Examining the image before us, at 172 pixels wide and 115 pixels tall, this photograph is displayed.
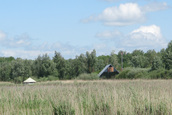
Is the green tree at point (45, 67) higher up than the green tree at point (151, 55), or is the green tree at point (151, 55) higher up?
the green tree at point (151, 55)

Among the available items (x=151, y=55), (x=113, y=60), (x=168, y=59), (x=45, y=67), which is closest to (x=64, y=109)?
(x=168, y=59)

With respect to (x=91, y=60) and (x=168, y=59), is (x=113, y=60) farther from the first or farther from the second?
(x=168, y=59)

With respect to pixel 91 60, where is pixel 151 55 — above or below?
above

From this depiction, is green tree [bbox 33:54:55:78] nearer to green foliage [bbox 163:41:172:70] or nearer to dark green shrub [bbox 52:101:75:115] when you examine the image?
green foliage [bbox 163:41:172:70]

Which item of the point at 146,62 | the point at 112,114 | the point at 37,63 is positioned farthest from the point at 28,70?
the point at 112,114

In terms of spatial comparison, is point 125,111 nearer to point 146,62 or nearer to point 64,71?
point 64,71

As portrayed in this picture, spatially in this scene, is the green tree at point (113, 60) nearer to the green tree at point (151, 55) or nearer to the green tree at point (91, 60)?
the green tree at point (91, 60)

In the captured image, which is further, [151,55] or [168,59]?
[151,55]

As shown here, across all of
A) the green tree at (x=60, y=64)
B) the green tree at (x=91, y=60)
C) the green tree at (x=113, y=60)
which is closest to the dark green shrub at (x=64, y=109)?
the green tree at (x=60, y=64)

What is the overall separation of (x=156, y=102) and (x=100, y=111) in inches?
71.7

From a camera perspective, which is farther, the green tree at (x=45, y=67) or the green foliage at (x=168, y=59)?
the green tree at (x=45, y=67)

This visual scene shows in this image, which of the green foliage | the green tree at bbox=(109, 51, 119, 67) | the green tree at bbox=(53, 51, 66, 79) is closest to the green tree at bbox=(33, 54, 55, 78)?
the green tree at bbox=(53, 51, 66, 79)

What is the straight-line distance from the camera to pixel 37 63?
72.2 metres

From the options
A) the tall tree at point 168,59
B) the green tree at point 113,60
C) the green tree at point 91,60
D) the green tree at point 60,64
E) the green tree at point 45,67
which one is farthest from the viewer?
the green tree at point 113,60
